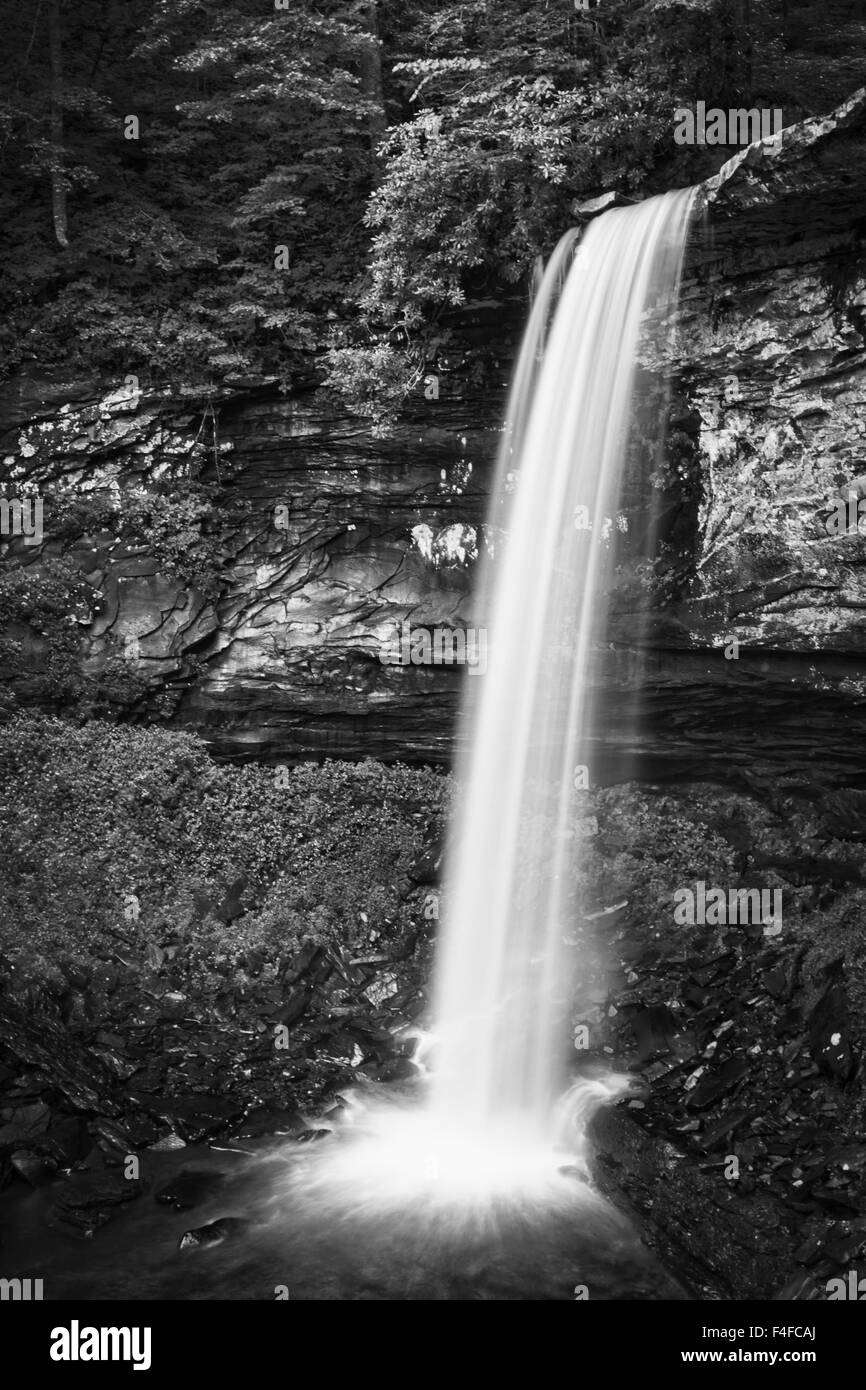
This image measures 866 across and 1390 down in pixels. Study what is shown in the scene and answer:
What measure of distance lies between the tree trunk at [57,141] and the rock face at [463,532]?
2545 millimetres

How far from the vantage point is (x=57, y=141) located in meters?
14.9

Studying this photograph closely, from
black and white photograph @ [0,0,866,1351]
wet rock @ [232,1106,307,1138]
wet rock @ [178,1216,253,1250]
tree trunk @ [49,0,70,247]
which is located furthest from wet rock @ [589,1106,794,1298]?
tree trunk @ [49,0,70,247]

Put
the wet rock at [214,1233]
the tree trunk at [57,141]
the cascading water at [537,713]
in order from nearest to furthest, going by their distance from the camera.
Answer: the wet rock at [214,1233]
the cascading water at [537,713]
the tree trunk at [57,141]

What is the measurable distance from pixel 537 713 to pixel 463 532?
261cm

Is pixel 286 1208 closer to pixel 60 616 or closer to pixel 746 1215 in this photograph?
pixel 746 1215

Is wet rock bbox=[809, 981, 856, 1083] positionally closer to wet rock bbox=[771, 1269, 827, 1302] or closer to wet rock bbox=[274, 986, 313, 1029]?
wet rock bbox=[771, 1269, 827, 1302]

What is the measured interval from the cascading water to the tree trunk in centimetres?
712

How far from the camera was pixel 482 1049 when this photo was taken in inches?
421

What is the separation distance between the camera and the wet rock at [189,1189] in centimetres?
850

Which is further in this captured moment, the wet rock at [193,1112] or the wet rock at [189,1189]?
the wet rock at [193,1112]

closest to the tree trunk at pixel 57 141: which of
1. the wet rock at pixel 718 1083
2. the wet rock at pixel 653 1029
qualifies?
the wet rock at pixel 653 1029

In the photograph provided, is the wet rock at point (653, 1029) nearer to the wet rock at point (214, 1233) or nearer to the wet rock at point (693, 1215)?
the wet rock at point (693, 1215)

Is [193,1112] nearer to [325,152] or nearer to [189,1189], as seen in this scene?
[189,1189]

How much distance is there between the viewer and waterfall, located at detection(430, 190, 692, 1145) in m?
11.3
